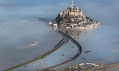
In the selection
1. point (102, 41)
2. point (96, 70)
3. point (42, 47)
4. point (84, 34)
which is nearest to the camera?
point (96, 70)

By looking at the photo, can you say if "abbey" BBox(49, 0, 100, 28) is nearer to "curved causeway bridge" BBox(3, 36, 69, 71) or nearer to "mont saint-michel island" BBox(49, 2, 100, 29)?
"mont saint-michel island" BBox(49, 2, 100, 29)

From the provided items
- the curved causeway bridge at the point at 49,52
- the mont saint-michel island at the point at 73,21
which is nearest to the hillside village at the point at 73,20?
the mont saint-michel island at the point at 73,21

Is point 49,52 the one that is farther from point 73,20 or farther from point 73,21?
point 73,20

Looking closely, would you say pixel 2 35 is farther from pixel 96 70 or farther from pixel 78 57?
pixel 96 70

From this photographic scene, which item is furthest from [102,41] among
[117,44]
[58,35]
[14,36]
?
[14,36]

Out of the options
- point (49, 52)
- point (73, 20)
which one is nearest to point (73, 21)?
point (73, 20)

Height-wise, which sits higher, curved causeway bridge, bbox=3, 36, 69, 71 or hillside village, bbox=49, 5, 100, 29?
hillside village, bbox=49, 5, 100, 29

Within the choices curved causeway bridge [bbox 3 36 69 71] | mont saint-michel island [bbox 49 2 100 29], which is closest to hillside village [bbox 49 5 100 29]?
mont saint-michel island [bbox 49 2 100 29]

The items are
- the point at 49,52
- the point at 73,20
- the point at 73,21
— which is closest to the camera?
the point at 49,52
